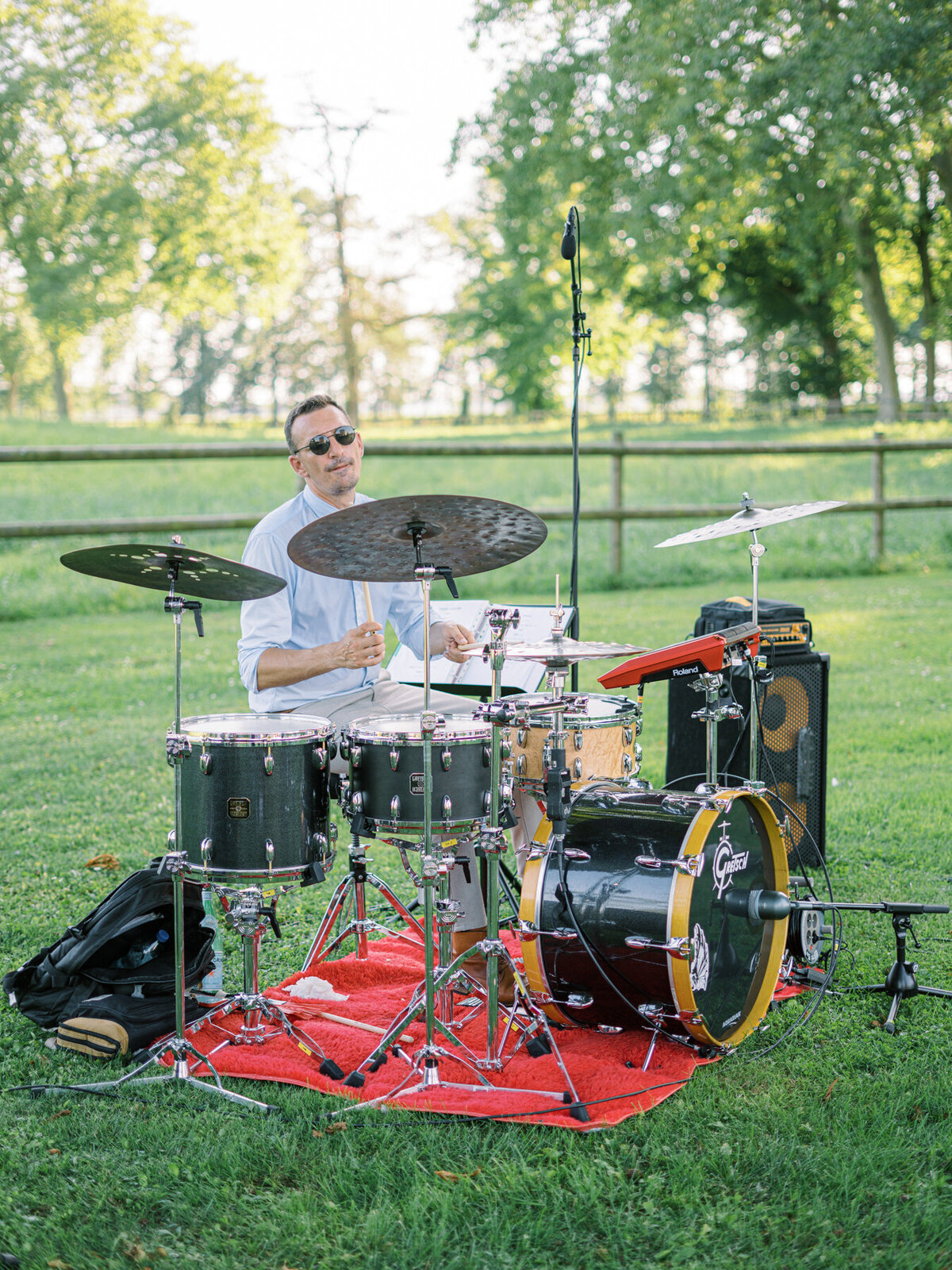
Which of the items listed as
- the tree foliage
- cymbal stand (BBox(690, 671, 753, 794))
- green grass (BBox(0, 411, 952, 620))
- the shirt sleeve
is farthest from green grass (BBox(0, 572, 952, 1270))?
the tree foliage

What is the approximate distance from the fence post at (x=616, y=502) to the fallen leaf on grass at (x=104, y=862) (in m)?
7.33

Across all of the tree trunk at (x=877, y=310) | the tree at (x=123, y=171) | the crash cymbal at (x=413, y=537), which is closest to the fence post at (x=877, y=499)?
the crash cymbal at (x=413, y=537)

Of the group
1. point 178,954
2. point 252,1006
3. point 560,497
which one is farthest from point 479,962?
point 560,497

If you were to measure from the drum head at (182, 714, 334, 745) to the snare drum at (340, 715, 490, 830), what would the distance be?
0.47 ft

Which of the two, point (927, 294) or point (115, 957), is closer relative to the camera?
point (115, 957)

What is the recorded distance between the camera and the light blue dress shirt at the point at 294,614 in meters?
3.78

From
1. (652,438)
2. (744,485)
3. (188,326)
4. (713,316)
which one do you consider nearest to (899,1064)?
(744,485)

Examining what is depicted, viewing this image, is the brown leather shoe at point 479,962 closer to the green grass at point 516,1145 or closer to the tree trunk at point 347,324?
the green grass at point 516,1145

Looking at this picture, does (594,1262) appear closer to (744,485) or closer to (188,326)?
(744,485)

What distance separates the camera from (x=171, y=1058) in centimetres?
317

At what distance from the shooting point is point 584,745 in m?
3.48

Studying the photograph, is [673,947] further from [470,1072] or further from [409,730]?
[409,730]

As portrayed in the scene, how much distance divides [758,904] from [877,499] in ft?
32.2

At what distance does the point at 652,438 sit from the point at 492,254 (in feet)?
38.4
